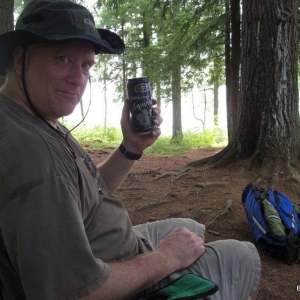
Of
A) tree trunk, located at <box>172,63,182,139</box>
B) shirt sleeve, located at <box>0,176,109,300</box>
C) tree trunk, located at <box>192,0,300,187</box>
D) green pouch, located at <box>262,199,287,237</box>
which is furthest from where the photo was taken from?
tree trunk, located at <box>172,63,182,139</box>

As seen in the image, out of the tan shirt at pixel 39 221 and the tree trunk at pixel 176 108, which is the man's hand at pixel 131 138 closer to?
the tan shirt at pixel 39 221

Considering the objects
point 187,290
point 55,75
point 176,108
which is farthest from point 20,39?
point 176,108

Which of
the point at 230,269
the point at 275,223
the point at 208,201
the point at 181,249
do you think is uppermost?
the point at 181,249

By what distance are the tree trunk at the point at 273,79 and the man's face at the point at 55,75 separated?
3.29 meters

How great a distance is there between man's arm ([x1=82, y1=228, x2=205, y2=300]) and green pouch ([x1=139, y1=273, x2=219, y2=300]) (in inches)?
Answer: 2.9

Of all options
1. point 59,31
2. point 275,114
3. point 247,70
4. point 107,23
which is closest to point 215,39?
point 247,70

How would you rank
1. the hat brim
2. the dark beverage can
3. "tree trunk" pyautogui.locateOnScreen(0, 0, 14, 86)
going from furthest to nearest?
"tree trunk" pyautogui.locateOnScreen(0, 0, 14, 86)
the dark beverage can
the hat brim

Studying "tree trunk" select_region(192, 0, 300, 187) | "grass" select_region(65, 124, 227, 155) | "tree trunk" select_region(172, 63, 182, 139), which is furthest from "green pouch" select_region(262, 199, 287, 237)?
"grass" select_region(65, 124, 227, 155)

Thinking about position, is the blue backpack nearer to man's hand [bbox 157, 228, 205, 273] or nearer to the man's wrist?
man's hand [bbox 157, 228, 205, 273]

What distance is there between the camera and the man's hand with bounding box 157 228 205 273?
1.52 metres

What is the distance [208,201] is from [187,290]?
2.48 meters

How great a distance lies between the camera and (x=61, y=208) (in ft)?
3.59

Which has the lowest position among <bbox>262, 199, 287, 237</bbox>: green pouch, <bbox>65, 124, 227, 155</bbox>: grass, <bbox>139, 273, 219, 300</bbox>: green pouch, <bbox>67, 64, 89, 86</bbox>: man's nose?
<bbox>65, 124, 227, 155</bbox>: grass

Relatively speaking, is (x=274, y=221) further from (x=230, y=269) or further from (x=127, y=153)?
(x=127, y=153)
